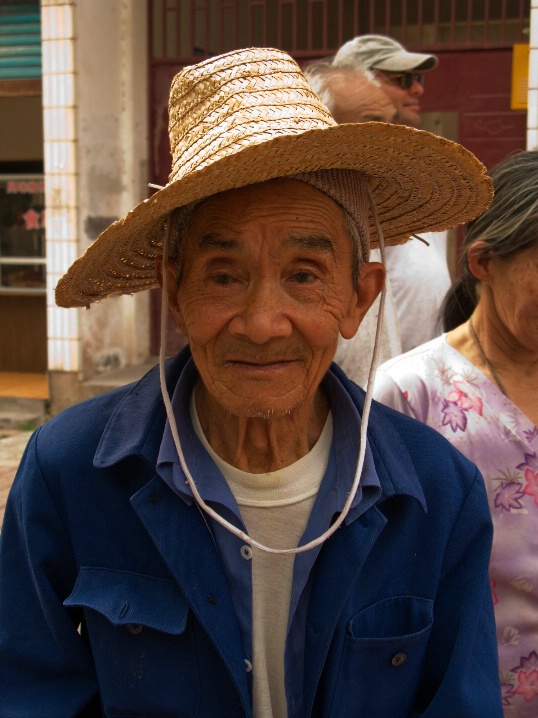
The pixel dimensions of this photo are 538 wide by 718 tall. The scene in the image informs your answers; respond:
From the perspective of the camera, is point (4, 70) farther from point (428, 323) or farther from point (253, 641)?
point (253, 641)

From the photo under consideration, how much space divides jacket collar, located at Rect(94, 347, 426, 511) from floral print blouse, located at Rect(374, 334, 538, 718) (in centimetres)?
35

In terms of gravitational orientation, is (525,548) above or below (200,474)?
below

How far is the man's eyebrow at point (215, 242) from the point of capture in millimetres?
1536

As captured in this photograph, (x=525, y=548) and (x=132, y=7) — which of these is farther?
(x=132, y=7)

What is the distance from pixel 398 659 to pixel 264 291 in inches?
27.5

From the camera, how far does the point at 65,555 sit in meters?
1.58

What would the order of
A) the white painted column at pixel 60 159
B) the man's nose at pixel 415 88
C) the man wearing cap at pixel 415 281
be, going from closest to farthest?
1. the man wearing cap at pixel 415 281
2. the man's nose at pixel 415 88
3. the white painted column at pixel 60 159

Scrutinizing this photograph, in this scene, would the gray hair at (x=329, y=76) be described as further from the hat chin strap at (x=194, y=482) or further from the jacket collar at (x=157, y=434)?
the jacket collar at (x=157, y=434)

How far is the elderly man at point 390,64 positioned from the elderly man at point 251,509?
1.97 meters

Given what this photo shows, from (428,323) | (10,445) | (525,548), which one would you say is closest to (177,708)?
(525,548)

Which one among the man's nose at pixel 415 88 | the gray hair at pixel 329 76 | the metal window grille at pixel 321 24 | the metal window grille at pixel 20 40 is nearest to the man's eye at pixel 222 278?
the gray hair at pixel 329 76

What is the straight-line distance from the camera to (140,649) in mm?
1525

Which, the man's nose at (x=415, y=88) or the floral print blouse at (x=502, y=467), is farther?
the man's nose at (x=415, y=88)

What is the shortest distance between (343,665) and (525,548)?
650mm
